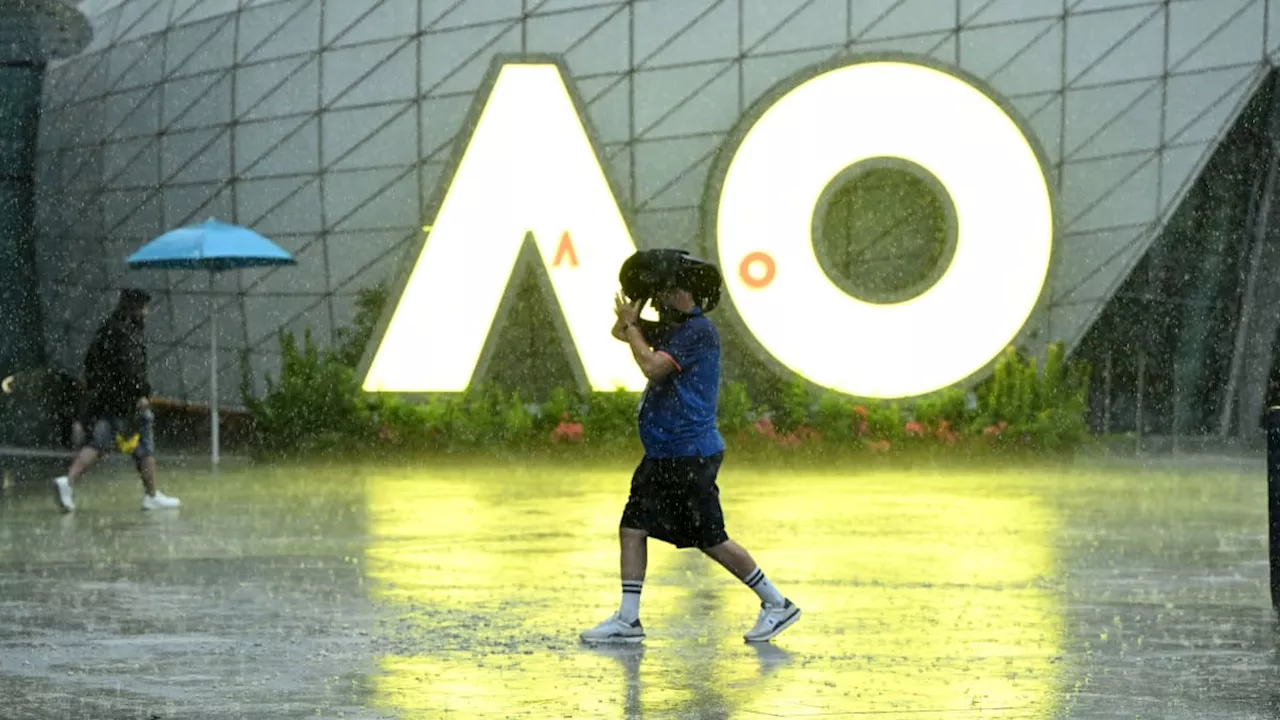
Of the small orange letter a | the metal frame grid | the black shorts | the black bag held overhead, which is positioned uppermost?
the metal frame grid

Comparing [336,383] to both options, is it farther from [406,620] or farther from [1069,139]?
[406,620]

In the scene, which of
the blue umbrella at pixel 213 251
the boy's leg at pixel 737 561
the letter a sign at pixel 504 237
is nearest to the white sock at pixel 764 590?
the boy's leg at pixel 737 561

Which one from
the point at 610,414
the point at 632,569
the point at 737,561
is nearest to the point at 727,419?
the point at 610,414

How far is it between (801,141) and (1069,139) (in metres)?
5.10

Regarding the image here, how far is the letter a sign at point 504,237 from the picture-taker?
2628 cm

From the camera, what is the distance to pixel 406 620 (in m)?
10.4

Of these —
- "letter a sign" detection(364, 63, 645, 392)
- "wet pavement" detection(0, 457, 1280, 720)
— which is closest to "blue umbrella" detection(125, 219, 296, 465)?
"letter a sign" detection(364, 63, 645, 392)

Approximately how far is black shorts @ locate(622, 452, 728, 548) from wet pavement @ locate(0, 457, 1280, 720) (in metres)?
0.45

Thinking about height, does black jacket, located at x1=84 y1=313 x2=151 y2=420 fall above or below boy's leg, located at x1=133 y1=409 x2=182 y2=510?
above

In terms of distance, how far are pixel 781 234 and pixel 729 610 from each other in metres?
15.3

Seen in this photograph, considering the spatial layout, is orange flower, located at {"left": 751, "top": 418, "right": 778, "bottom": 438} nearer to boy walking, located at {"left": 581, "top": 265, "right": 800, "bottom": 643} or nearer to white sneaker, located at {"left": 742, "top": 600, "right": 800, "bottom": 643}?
boy walking, located at {"left": 581, "top": 265, "right": 800, "bottom": 643}

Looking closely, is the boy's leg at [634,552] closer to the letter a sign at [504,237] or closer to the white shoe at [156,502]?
the white shoe at [156,502]

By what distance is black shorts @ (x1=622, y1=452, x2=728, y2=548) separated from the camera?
32.1 ft

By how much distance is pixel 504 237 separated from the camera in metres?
26.5
